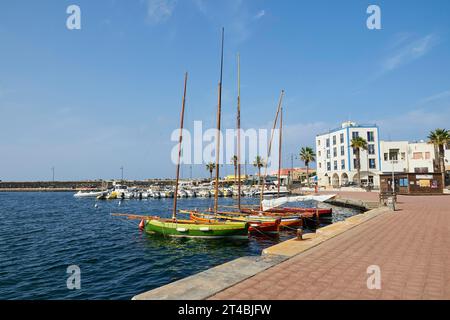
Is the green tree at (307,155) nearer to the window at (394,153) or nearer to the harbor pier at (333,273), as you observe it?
the window at (394,153)

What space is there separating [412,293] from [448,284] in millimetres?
1302

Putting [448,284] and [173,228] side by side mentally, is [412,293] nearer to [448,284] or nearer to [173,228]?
[448,284]

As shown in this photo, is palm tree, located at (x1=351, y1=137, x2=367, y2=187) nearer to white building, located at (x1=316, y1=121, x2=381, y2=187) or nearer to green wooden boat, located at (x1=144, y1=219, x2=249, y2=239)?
white building, located at (x1=316, y1=121, x2=381, y2=187)

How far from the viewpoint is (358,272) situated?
25.3 feet

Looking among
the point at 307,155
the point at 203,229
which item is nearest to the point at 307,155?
the point at 307,155

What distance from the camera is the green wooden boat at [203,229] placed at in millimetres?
20453

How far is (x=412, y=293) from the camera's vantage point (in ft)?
20.4

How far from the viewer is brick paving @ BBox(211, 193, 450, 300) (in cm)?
619

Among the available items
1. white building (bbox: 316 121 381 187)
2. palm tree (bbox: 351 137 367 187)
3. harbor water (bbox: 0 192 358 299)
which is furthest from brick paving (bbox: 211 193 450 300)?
white building (bbox: 316 121 381 187)

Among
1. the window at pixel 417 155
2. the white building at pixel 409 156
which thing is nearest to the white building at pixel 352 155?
the white building at pixel 409 156

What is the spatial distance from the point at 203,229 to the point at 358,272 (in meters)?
14.2

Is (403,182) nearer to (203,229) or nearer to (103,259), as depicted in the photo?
(203,229)

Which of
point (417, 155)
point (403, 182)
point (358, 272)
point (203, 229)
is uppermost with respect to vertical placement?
point (417, 155)

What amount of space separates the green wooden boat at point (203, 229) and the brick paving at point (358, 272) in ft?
29.5
